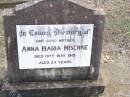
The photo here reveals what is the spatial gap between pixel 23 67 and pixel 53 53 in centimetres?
41

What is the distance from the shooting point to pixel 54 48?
3.86 metres

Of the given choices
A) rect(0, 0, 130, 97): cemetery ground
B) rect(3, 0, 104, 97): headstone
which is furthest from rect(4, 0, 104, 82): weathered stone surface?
rect(0, 0, 130, 97): cemetery ground

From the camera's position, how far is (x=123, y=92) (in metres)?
4.29

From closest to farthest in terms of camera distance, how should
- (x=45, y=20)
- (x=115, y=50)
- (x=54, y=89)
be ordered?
(x=45, y=20), (x=54, y=89), (x=115, y=50)

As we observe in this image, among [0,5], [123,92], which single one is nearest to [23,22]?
[123,92]

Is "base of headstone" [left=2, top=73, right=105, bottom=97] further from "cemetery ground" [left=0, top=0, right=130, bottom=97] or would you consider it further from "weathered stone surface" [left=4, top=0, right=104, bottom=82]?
"cemetery ground" [left=0, top=0, right=130, bottom=97]

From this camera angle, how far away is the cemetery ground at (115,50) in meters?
4.39

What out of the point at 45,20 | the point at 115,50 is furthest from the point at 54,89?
the point at 115,50

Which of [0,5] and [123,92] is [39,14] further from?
[0,5]

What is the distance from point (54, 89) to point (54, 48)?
0.53 meters

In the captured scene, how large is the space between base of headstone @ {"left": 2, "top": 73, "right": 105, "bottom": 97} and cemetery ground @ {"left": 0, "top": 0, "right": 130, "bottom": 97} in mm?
207

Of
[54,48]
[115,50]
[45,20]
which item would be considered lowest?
[115,50]

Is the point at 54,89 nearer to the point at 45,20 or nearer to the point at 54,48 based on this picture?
the point at 54,48

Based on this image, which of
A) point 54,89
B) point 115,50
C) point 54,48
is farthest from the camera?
point 115,50
